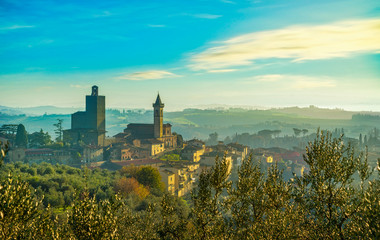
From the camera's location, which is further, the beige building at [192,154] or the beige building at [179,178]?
the beige building at [192,154]

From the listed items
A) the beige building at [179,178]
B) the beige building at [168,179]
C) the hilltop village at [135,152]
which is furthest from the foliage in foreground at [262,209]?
the hilltop village at [135,152]

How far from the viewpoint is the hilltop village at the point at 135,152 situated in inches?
2449

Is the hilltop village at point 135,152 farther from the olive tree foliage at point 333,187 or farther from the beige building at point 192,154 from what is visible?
the olive tree foliage at point 333,187

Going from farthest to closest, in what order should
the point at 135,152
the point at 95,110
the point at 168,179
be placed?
1. the point at 95,110
2. the point at 135,152
3. the point at 168,179

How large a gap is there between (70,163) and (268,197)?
6415cm

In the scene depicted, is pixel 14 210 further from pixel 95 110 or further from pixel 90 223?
pixel 95 110

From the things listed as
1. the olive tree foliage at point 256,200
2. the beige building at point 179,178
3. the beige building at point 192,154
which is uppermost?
the olive tree foliage at point 256,200

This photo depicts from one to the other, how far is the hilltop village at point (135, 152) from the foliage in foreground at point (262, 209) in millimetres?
39944

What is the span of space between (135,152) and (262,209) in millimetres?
62426

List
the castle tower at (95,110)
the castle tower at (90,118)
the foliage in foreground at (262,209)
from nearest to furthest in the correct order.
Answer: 1. the foliage in foreground at (262,209)
2. the castle tower at (90,118)
3. the castle tower at (95,110)

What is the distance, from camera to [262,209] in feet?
44.9

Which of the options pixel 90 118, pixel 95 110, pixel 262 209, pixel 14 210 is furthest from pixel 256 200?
pixel 95 110

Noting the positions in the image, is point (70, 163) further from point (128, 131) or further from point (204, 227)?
point (204, 227)

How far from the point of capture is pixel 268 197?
13898 millimetres
